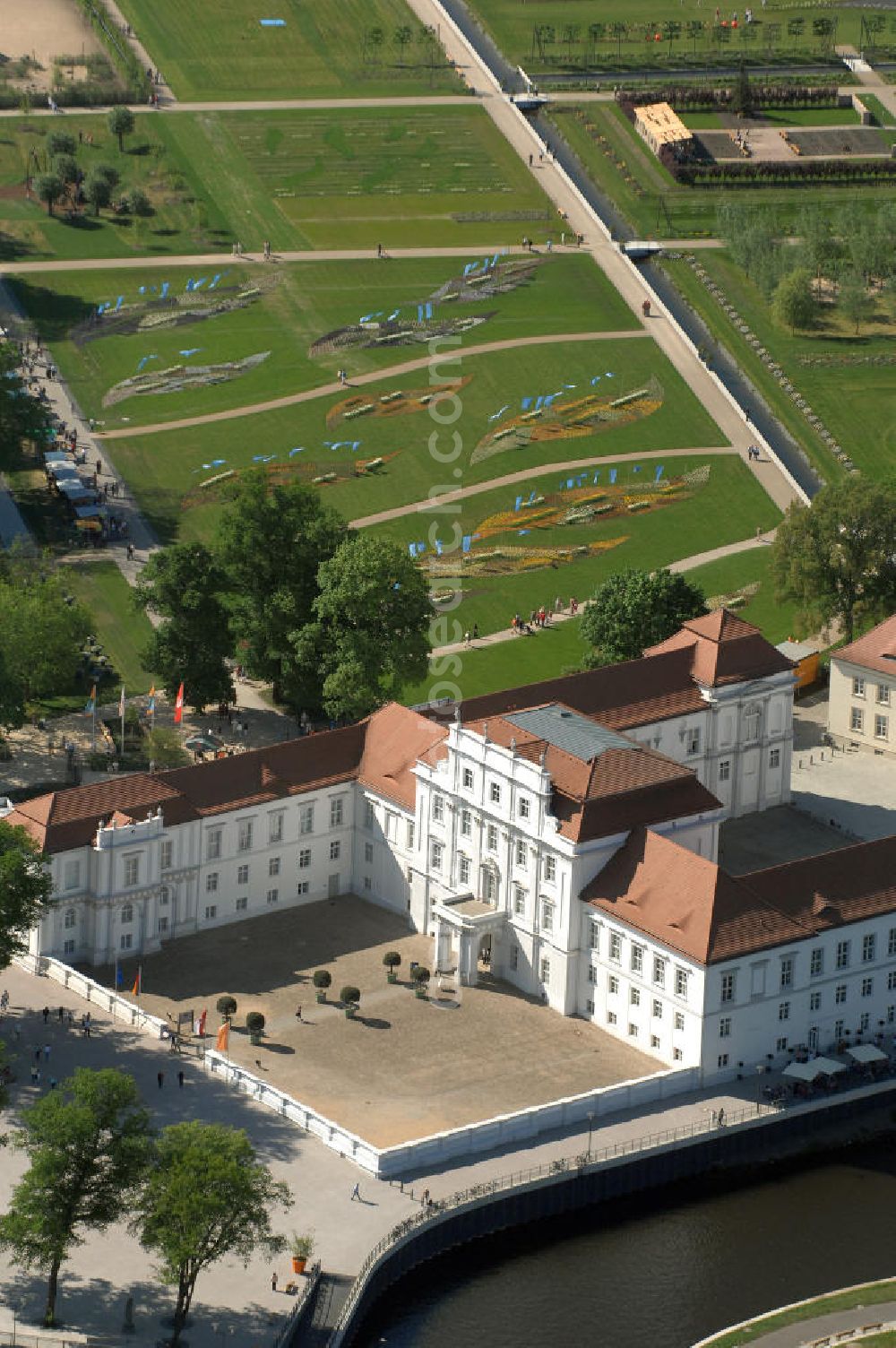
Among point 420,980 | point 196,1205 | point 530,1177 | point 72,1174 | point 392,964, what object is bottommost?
point 530,1177

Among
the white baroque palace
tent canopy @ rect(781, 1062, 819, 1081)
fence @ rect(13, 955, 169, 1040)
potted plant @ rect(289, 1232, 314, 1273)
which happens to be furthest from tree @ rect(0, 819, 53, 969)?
tent canopy @ rect(781, 1062, 819, 1081)

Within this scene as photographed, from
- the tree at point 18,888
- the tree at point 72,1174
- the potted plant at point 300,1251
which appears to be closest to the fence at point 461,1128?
the potted plant at point 300,1251

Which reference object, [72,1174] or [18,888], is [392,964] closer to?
[18,888]

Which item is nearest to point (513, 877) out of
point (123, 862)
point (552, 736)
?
point (552, 736)

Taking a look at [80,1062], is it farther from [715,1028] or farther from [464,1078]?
[715,1028]

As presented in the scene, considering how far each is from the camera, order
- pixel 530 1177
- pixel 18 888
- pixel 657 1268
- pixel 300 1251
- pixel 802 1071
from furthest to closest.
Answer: pixel 802 1071, pixel 18 888, pixel 530 1177, pixel 657 1268, pixel 300 1251

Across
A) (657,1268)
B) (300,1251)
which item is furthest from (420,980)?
(300,1251)
